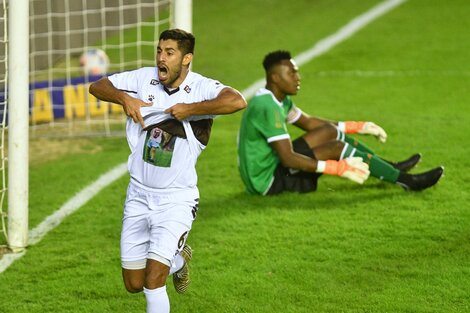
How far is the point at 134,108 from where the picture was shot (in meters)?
6.45

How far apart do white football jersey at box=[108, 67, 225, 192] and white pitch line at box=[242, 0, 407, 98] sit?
771cm

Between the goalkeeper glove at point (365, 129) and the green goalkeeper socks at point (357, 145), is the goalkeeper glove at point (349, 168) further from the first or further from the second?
the goalkeeper glove at point (365, 129)

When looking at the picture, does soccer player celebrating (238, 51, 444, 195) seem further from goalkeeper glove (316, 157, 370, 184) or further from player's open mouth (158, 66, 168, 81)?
player's open mouth (158, 66, 168, 81)

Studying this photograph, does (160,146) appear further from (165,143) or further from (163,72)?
(163,72)

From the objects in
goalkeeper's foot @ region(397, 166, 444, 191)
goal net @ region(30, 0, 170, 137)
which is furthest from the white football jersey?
goal net @ region(30, 0, 170, 137)

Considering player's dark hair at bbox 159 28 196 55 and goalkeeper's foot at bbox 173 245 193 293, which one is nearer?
player's dark hair at bbox 159 28 196 55

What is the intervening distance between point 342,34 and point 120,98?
11748mm

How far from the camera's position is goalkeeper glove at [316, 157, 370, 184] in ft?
30.3

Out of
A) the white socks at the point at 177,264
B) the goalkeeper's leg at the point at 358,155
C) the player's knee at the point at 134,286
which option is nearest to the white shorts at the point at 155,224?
the player's knee at the point at 134,286

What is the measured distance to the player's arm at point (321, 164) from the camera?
30.4ft

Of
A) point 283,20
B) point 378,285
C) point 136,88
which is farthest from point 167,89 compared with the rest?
point 283,20

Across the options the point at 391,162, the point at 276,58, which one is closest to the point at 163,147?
the point at 276,58

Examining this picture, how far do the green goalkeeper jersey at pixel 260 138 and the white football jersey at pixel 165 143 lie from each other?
2.81 meters

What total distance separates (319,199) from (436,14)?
9.90 metres
